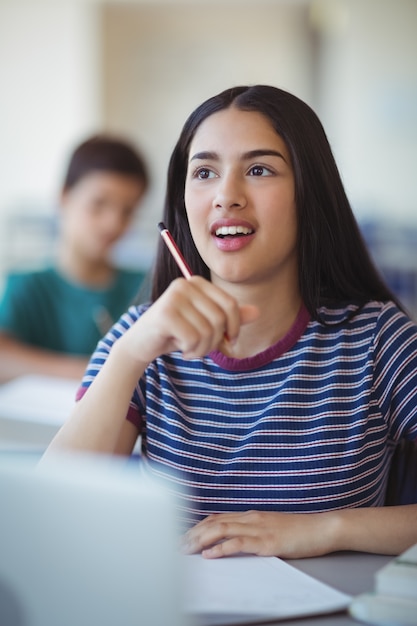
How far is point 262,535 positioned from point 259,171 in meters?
0.51

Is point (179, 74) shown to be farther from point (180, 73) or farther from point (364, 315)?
point (364, 315)

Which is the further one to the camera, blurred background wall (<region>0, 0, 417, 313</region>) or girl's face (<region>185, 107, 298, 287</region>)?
blurred background wall (<region>0, 0, 417, 313</region>)

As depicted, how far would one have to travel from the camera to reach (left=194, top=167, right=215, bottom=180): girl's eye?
4.01ft

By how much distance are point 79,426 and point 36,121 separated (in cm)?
642

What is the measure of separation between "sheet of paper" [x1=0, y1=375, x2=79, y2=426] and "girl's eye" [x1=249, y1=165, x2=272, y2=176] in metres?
0.66

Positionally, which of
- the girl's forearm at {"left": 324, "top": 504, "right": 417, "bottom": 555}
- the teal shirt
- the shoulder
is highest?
the shoulder

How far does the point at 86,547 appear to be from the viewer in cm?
58

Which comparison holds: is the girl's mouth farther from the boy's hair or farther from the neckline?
the boy's hair

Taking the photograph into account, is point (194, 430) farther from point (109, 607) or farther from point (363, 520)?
point (109, 607)

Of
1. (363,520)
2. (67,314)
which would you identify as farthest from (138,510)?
(67,314)

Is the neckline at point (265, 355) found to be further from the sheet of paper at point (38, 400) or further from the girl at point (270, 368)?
the sheet of paper at point (38, 400)

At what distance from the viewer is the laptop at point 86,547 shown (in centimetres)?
57

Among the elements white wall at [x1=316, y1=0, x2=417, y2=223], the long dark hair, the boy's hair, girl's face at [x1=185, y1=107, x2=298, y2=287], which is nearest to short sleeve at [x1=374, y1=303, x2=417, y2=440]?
the long dark hair

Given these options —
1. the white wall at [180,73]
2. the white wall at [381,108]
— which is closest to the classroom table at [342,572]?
the white wall at [180,73]
